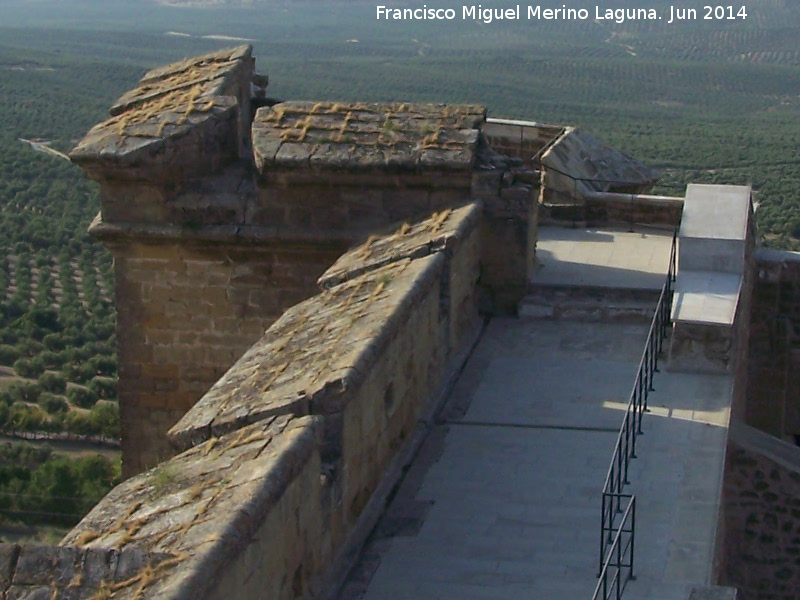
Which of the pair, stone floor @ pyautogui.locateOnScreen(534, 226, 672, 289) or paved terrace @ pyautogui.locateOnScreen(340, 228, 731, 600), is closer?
paved terrace @ pyautogui.locateOnScreen(340, 228, 731, 600)

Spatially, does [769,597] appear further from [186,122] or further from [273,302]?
[186,122]

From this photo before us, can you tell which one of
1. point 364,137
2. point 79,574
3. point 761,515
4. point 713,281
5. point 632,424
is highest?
point 364,137

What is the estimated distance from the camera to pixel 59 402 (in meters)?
36.3

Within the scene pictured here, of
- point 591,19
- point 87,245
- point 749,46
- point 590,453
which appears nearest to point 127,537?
point 590,453

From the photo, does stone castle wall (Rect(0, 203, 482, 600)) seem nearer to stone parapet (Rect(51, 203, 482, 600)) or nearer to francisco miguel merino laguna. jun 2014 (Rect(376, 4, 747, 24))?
stone parapet (Rect(51, 203, 482, 600))

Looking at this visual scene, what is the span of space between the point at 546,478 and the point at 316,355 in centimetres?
158

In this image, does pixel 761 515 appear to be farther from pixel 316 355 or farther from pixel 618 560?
pixel 316 355

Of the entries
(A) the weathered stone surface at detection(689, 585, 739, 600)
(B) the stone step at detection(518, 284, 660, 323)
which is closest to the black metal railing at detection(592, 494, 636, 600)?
(A) the weathered stone surface at detection(689, 585, 739, 600)

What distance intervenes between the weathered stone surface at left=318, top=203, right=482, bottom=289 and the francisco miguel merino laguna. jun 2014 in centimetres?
12325

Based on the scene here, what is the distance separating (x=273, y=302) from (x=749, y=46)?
106285 millimetres

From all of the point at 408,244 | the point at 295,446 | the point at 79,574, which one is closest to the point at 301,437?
the point at 295,446

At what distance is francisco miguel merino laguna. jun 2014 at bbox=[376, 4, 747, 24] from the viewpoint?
13412 centimetres

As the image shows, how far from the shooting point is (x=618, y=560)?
701 cm

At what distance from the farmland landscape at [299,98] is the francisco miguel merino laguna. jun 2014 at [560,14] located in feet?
6.17
